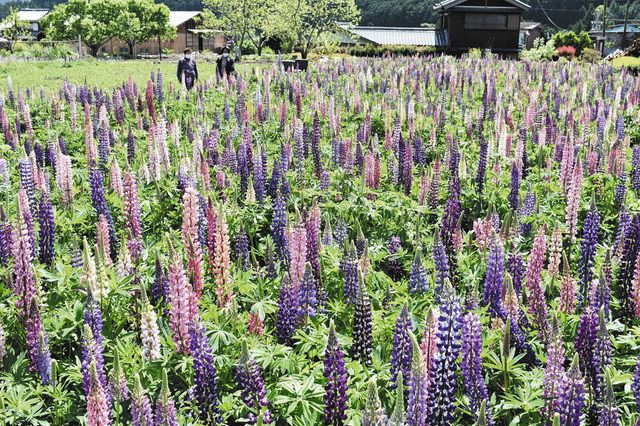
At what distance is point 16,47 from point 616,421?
53.8m

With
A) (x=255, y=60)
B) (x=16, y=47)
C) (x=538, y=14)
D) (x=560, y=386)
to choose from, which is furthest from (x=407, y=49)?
(x=538, y=14)

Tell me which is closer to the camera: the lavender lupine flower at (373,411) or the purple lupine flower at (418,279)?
the lavender lupine flower at (373,411)

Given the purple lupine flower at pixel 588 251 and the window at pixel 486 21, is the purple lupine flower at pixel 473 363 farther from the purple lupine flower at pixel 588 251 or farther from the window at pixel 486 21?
the window at pixel 486 21

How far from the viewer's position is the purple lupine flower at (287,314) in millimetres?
4137

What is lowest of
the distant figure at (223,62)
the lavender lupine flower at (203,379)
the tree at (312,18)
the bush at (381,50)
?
the lavender lupine flower at (203,379)

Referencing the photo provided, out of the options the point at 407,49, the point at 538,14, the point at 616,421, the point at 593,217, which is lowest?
the point at 616,421

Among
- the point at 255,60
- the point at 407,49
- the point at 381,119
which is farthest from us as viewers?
the point at 407,49

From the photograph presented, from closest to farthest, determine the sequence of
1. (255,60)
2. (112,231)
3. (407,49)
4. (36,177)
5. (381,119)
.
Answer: (112,231), (36,177), (381,119), (255,60), (407,49)

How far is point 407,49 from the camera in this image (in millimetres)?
49094

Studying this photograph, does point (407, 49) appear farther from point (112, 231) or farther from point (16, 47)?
point (112, 231)

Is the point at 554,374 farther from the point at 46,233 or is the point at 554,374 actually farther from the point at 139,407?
the point at 46,233

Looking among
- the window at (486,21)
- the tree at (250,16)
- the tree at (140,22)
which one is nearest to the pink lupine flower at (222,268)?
the tree at (250,16)

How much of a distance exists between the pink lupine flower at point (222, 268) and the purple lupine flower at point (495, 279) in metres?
1.67

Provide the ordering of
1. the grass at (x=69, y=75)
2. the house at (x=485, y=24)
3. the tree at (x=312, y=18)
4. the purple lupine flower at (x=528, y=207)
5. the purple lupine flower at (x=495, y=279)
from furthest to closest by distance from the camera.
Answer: the house at (x=485, y=24) → the tree at (x=312, y=18) → the grass at (x=69, y=75) → the purple lupine flower at (x=528, y=207) → the purple lupine flower at (x=495, y=279)
